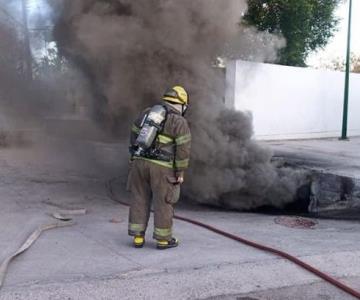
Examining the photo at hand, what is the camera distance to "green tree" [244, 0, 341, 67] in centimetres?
1638

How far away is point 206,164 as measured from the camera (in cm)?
771

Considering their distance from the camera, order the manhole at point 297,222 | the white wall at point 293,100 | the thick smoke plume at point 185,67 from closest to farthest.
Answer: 1. the manhole at point 297,222
2. the thick smoke plume at point 185,67
3. the white wall at point 293,100

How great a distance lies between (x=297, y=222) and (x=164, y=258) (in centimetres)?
266

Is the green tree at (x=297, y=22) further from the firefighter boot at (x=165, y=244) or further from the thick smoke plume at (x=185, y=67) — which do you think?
the firefighter boot at (x=165, y=244)

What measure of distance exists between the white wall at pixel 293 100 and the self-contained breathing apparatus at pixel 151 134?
32.4ft

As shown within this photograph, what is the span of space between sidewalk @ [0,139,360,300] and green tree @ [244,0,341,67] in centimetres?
985

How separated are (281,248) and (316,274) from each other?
752mm

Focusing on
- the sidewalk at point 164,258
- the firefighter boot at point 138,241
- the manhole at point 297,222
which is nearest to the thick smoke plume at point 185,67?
the sidewalk at point 164,258

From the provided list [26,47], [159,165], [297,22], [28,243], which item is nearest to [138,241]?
[159,165]

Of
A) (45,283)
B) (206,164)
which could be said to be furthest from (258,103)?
(45,283)

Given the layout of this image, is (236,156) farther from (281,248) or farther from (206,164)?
(281,248)

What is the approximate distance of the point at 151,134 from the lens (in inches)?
189

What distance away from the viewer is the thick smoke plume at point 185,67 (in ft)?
25.0

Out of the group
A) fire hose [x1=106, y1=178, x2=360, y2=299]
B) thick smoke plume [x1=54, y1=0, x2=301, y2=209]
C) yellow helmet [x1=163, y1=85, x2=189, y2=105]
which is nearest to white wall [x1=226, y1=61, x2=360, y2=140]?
thick smoke plume [x1=54, y1=0, x2=301, y2=209]
